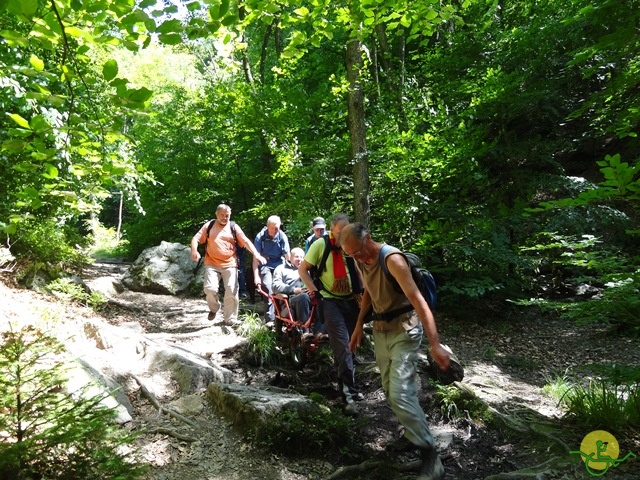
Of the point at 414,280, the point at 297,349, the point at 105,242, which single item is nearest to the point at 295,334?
the point at 297,349

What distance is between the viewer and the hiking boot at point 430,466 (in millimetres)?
3084

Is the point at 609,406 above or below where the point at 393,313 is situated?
below

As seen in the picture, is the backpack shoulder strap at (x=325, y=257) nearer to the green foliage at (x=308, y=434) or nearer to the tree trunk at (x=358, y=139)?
the green foliage at (x=308, y=434)

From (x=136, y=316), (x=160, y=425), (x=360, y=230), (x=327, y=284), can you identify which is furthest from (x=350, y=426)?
(x=136, y=316)

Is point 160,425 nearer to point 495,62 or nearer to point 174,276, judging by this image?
point 174,276

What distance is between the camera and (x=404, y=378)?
324cm

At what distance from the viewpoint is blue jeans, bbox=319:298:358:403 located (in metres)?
4.79

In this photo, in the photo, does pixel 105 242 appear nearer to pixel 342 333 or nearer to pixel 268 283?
pixel 268 283

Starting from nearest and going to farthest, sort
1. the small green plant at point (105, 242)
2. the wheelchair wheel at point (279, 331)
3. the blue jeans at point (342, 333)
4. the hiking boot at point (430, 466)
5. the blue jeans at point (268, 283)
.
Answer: the hiking boot at point (430, 466) → the blue jeans at point (342, 333) → the wheelchair wheel at point (279, 331) → the blue jeans at point (268, 283) → the small green plant at point (105, 242)

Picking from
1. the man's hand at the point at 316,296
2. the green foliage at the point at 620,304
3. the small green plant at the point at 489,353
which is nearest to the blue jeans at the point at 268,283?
the man's hand at the point at 316,296

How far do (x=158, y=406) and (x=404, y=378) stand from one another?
254 cm

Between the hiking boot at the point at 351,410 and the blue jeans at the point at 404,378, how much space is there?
124cm

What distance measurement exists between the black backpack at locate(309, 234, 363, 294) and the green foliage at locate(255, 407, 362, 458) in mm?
1442

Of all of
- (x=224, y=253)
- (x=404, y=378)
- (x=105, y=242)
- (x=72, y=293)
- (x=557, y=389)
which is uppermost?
(x=105, y=242)
